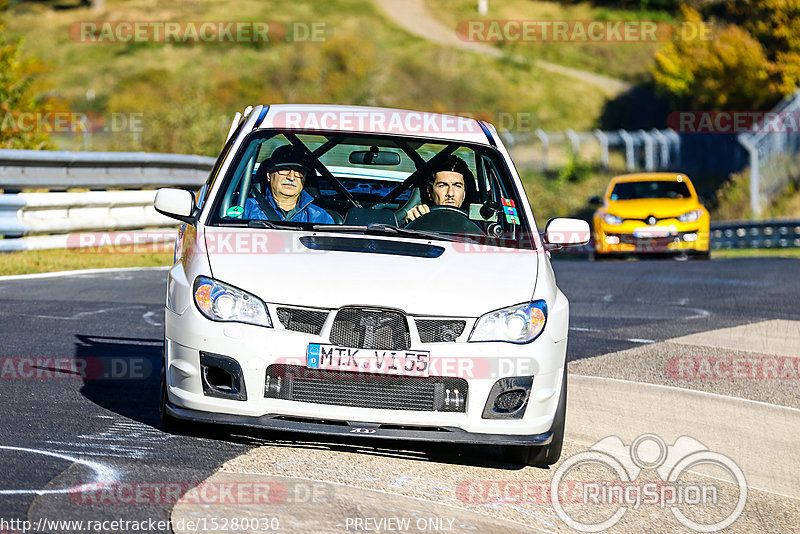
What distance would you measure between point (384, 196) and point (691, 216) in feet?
45.1

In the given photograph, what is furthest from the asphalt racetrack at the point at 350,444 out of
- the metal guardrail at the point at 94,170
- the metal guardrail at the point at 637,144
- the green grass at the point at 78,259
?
the metal guardrail at the point at 637,144

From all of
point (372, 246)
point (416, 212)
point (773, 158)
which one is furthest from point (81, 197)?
point (773, 158)

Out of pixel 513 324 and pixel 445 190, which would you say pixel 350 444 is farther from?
pixel 445 190

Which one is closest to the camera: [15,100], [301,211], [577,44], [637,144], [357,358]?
[357,358]

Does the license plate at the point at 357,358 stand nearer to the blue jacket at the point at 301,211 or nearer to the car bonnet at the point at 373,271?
the car bonnet at the point at 373,271

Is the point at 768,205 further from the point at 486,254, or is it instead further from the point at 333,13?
the point at 333,13

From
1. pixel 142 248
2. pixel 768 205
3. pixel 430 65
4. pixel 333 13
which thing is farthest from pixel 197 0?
pixel 142 248

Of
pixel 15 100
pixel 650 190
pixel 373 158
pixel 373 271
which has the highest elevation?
pixel 15 100

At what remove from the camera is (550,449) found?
239 inches

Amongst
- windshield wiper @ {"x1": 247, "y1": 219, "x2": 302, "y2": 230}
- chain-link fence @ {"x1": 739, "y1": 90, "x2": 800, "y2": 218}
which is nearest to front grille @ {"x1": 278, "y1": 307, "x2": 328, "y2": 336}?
windshield wiper @ {"x1": 247, "y1": 219, "x2": 302, "y2": 230}

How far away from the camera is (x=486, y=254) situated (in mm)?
6438

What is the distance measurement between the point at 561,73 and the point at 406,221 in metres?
68.3

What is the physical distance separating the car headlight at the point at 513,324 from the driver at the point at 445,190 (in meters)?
→ 1.40

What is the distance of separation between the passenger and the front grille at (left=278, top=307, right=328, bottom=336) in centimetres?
130
